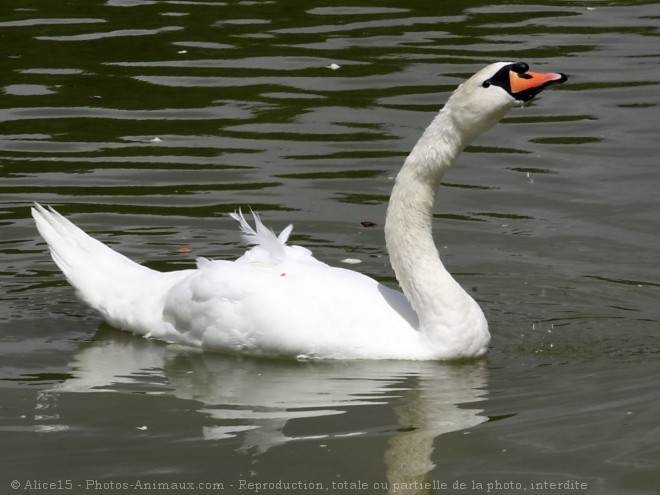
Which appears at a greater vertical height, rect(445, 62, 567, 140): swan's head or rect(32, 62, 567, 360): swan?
rect(445, 62, 567, 140): swan's head

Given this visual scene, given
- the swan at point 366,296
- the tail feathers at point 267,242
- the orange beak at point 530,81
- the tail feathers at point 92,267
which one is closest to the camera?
the orange beak at point 530,81

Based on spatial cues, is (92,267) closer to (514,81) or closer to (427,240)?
(427,240)

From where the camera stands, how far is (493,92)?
7434 mm

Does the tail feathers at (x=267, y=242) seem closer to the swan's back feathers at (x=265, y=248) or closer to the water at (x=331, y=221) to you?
the swan's back feathers at (x=265, y=248)

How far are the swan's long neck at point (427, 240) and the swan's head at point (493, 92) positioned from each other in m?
0.09

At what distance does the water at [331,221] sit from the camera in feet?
21.2

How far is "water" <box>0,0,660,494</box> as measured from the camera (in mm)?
6465

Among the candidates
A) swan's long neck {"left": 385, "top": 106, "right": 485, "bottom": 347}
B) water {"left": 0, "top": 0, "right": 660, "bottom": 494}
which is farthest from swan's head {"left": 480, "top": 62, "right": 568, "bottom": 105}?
water {"left": 0, "top": 0, "right": 660, "bottom": 494}

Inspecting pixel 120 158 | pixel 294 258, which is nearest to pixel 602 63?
pixel 120 158

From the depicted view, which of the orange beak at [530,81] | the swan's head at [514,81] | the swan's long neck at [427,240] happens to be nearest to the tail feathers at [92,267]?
the swan's long neck at [427,240]

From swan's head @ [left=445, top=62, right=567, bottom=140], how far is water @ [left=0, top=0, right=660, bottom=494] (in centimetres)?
129

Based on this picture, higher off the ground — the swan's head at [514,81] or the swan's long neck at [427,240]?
the swan's head at [514,81]

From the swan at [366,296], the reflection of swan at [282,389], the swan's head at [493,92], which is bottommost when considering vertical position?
the reflection of swan at [282,389]

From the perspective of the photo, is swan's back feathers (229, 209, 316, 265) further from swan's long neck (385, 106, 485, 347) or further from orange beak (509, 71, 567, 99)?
orange beak (509, 71, 567, 99)
